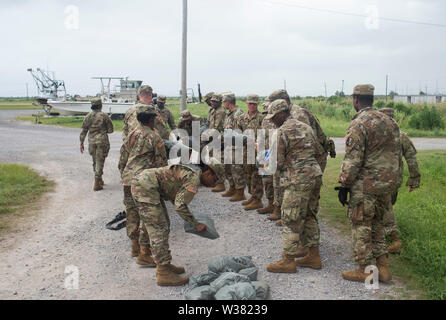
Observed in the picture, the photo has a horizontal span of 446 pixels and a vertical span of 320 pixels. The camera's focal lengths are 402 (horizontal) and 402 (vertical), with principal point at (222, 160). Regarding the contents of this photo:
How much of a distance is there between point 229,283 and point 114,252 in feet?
6.71

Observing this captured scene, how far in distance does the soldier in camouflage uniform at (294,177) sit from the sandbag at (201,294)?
1006 mm

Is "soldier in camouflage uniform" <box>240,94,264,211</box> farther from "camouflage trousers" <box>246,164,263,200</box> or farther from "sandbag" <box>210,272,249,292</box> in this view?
"sandbag" <box>210,272,249,292</box>

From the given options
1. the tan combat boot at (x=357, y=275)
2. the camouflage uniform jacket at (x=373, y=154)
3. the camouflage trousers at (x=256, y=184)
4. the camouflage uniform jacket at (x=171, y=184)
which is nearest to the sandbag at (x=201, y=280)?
the camouflage uniform jacket at (x=171, y=184)

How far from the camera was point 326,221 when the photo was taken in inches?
261

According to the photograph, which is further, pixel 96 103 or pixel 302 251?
pixel 96 103

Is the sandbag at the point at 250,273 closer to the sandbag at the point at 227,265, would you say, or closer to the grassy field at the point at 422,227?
the sandbag at the point at 227,265

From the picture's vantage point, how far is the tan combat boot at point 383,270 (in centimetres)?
442

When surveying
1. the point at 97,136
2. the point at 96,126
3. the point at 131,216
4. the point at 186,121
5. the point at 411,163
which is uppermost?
the point at 186,121

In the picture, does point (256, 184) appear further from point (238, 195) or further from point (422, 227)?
point (422, 227)

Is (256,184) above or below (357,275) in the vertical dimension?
above

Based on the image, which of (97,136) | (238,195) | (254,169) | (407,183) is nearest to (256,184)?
(254,169)

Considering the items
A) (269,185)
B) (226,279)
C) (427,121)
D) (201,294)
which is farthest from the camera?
(427,121)

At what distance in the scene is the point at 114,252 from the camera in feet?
17.8
